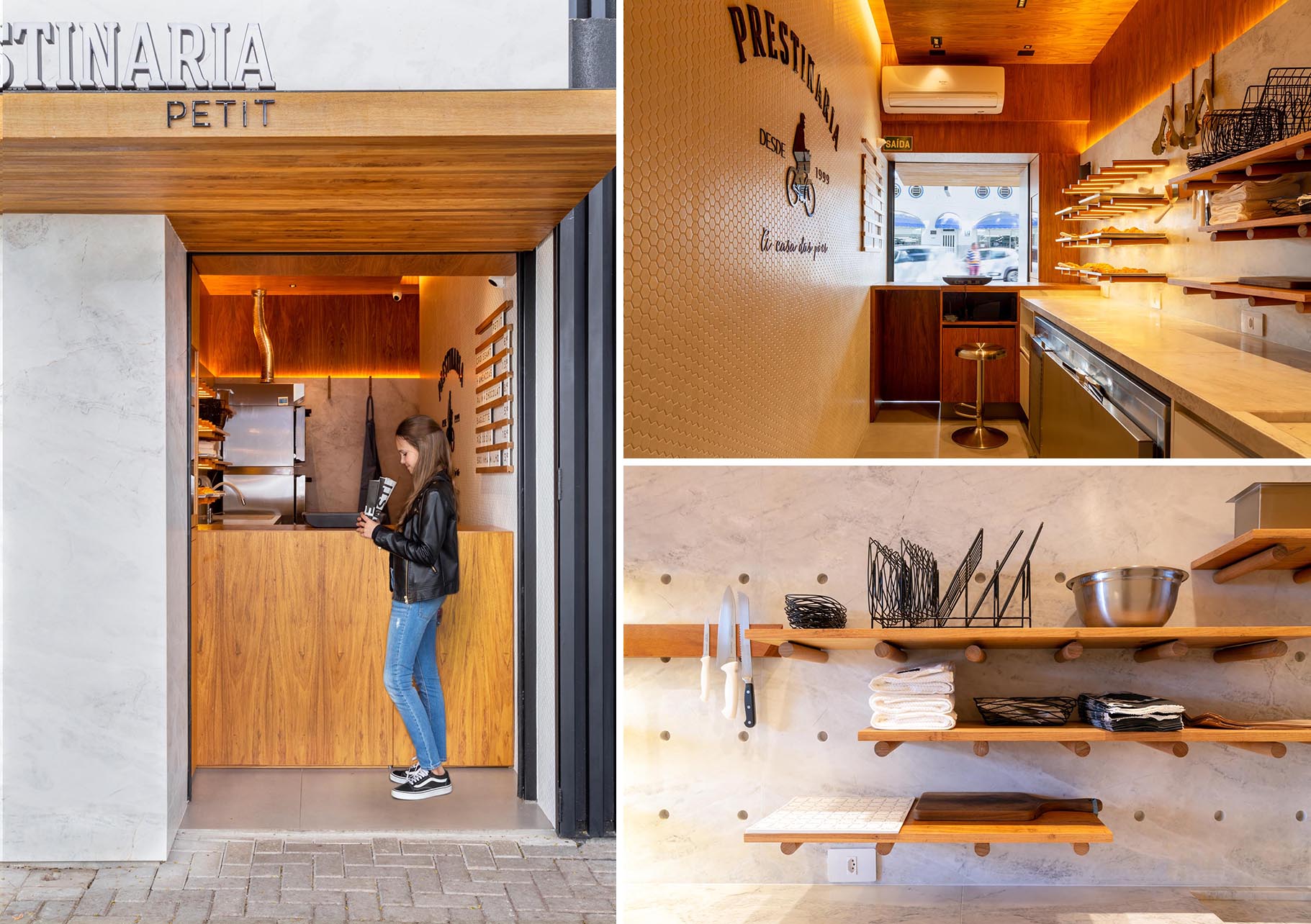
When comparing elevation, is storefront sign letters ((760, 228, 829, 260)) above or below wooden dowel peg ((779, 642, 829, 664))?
above

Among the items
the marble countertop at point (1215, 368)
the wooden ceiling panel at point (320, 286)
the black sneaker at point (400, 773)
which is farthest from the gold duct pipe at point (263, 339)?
the marble countertop at point (1215, 368)

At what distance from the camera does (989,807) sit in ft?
9.73

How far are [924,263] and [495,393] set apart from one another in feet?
10.4

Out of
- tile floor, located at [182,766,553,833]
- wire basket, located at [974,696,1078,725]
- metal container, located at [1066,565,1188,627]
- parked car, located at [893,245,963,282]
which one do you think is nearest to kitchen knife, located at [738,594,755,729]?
wire basket, located at [974,696,1078,725]

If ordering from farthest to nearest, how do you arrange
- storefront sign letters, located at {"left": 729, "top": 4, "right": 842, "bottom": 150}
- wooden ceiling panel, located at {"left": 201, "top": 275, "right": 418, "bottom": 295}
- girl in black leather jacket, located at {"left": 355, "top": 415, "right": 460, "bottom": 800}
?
wooden ceiling panel, located at {"left": 201, "top": 275, "right": 418, "bottom": 295} → girl in black leather jacket, located at {"left": 355, "top": 415, "right": 460, "bottom": 800} → storefront sign letters, located at {"left": 729, "top": 4, "right": 842, "bottom": 150}

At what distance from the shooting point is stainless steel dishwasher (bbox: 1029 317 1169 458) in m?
1.42

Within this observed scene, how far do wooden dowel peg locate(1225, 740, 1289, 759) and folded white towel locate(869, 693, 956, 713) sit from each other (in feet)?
2.20

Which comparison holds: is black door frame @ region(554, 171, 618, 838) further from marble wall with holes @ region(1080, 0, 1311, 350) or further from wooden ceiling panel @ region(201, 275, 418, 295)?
wooden ceiling panel @ region(201, 275, 418, 295)

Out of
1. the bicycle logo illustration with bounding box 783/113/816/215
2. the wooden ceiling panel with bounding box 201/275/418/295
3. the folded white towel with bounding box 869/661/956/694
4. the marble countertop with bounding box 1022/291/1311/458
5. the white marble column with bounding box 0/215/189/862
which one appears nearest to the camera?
the marble countertop with bounding box 1022/291/1311/458

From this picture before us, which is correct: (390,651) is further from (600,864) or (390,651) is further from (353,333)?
(353,333)

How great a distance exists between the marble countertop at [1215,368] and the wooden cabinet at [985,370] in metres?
0.08

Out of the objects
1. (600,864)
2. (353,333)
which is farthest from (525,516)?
(353,333)

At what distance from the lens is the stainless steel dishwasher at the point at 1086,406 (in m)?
1.42

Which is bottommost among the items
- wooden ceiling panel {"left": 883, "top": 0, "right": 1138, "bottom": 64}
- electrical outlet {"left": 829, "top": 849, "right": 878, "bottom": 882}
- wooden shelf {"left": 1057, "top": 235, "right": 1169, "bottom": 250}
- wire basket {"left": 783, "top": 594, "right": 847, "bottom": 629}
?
electrical outlet {"left": 829, "top": 849, "right": 878, "bottom": 882}
